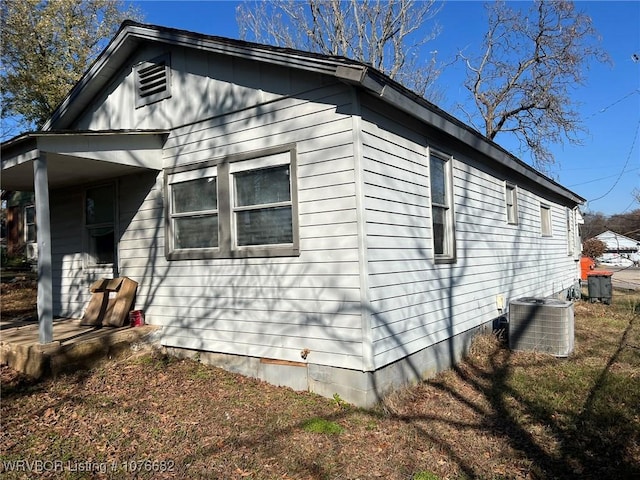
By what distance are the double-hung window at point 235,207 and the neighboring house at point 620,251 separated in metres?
58.5

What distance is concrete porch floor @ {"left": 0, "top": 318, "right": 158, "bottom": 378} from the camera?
555 centimetres

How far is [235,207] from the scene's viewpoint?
5.95 meters

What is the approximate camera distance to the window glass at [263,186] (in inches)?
219

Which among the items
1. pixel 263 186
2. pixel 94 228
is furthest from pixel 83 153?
pixel 263 186

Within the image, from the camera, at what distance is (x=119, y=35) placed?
23.6 feet

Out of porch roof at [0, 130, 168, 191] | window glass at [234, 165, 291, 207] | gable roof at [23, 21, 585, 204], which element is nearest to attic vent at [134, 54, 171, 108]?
gable roof at [23, 21, 585, 204]

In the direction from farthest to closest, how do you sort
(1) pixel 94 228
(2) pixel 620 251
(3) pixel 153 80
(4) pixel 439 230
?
(2) pixel 620 251 → (1) pixel 94 228 → (3) pixel 153 80 → (4) pixel 439 230

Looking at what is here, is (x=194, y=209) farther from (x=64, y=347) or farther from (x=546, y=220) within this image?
(x=546, y=220)

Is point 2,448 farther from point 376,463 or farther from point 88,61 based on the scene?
point 88,61

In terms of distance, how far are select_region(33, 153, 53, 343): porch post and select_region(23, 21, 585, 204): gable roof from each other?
2.50 metres

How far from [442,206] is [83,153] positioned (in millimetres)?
5014

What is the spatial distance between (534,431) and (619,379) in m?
2.16

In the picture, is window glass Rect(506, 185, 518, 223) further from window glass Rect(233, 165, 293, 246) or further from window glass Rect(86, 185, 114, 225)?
window glass Rect(86, 185, 114, 225)

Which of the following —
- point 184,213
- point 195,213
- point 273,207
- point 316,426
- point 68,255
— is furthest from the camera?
point 68,255
